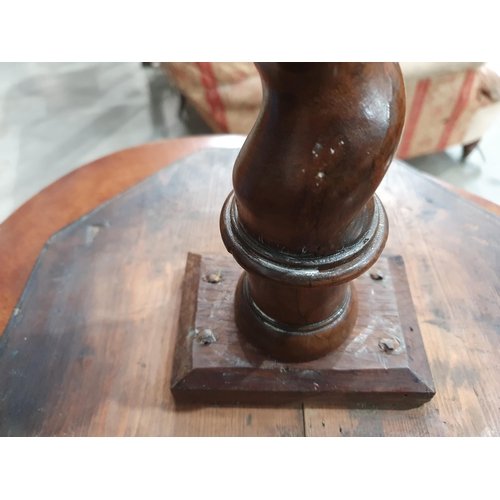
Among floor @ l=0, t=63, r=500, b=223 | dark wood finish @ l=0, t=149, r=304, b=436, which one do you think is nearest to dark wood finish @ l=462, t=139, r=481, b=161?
floor @ l=0, t=63, r=500, b=223

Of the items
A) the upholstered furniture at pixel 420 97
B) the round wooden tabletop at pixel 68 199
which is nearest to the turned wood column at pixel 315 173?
the round wooden tabletop at pixel 68 199

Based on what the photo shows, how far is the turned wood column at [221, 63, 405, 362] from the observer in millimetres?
281

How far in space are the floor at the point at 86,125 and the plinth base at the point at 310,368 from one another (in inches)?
48.6

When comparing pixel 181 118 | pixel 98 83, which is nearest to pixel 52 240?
pixel 181 118

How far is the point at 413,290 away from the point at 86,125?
5.27 ft

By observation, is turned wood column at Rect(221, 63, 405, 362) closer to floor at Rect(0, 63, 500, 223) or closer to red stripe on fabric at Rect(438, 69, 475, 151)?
red stripe on fabric at Rect(438, 69, 475, 151)

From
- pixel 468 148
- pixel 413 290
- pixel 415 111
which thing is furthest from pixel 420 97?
pixel 413 290

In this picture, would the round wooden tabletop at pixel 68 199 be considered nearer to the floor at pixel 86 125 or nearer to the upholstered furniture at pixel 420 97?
the upholstered furniture at pixel 420 97

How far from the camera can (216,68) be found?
1169mm

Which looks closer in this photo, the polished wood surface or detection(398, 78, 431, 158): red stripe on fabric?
the polished wood surface

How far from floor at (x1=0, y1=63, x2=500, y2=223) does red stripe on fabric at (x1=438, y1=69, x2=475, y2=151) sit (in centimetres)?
25

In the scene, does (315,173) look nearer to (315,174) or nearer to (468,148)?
(315,174)

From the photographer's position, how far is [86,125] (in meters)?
1.81

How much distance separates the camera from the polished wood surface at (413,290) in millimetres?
474
